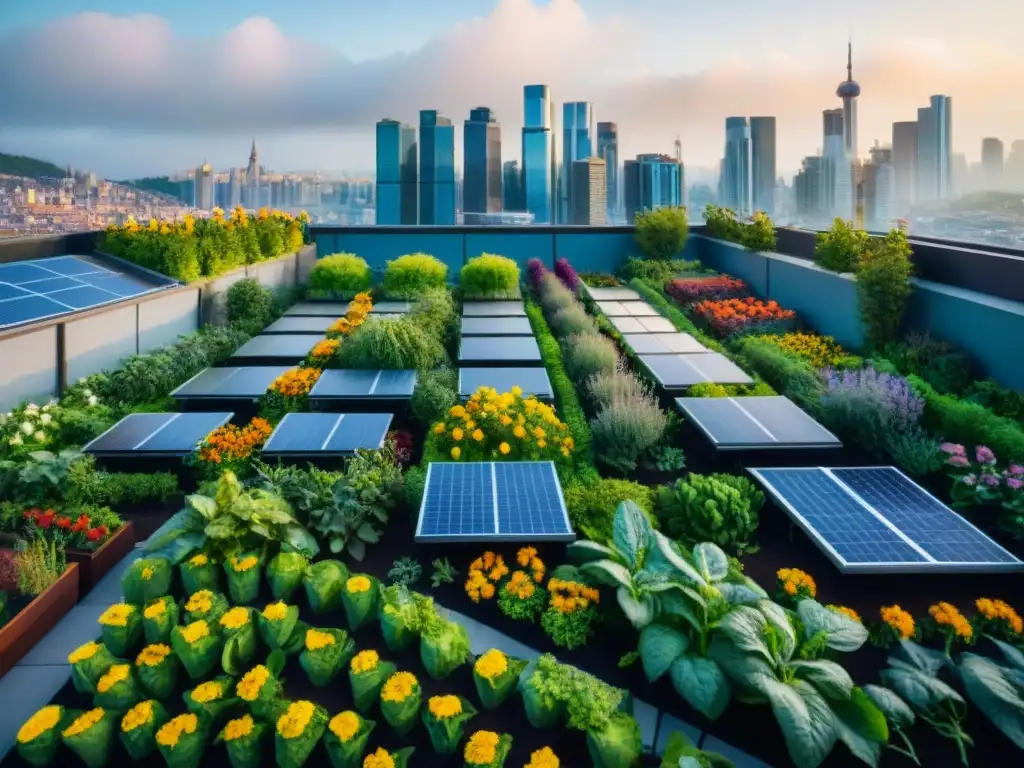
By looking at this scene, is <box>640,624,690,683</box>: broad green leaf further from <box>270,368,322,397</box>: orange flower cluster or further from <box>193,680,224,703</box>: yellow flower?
<box>270,368,322,397</box>: orange flower cluster

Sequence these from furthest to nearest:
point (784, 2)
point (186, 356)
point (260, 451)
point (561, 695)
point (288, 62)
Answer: point (288, 62)
point (784, 2)
point (186, 356)
point (260, 451)
point (561, 695)

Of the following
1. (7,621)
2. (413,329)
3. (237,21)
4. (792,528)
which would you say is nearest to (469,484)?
(792,528)

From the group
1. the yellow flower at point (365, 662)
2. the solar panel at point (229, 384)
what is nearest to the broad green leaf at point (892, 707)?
the yellow flower at point (365, 662)

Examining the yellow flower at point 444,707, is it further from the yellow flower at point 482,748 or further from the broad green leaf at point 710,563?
the broad green leaf at point 710,563

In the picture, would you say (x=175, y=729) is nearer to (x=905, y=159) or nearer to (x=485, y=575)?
(x=485, y=575)

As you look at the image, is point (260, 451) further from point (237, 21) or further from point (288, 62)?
point (288, 62)

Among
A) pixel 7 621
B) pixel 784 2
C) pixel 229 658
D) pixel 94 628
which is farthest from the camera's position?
pixel 784 2
